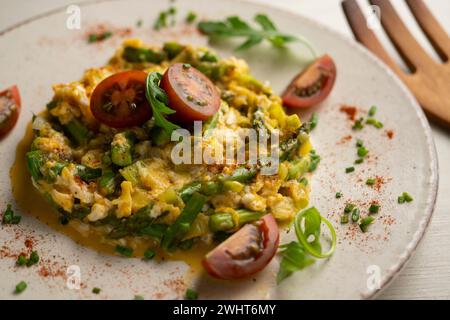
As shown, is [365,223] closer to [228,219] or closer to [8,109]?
[228,219]

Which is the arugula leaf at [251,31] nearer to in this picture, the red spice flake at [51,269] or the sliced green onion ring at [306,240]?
the sliced green onion ring at [306,240]

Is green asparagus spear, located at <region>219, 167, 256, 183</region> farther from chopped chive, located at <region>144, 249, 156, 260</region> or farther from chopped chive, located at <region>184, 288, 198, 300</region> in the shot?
chopped chive, located at <region>184, 288, 198, 300</region>

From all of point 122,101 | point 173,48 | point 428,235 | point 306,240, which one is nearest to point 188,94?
point 122,101

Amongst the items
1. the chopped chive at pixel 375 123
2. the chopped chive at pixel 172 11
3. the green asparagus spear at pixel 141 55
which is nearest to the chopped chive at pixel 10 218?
the green asparagus spear at pixel 141 55

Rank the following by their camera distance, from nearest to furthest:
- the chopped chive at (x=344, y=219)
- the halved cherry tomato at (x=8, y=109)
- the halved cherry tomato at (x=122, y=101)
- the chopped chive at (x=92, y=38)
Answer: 1. the chopped chive at (x=344, y=219)
2. the halved cherry tomato at (x=122, y=101)
3. the halved cherry tomato at (x=8, y=109)
4. the chopped chive at (x=92, y=38)

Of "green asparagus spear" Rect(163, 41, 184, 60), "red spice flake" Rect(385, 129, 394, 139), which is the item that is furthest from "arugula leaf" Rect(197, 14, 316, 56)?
"red spice flake" Rect(385, 129, 394, 139)
